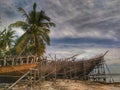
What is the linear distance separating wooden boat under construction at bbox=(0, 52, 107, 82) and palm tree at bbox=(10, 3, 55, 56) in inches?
120

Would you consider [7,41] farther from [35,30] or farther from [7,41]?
[35,30]

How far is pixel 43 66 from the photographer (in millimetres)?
26750

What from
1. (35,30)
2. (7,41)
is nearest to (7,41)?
(7,41)

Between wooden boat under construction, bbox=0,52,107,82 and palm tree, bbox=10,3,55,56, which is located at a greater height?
palm tree, bbox=10,3,55,56

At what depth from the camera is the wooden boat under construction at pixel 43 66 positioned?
75.2ft

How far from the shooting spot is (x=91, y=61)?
3853 centimetres

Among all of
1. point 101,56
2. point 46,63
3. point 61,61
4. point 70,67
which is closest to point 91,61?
point 101,56

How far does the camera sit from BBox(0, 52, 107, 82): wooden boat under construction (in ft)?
75.2

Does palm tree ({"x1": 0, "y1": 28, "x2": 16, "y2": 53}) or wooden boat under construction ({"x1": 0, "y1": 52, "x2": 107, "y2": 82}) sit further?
palm tree ({"x1": 0, "y1": 28, "x2": 16, "y2": 53})

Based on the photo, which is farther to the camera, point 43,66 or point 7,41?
point 7,41

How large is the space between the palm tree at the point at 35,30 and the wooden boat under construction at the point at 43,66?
304 centimetres

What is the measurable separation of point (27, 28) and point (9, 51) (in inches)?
714

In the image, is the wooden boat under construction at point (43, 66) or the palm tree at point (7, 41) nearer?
the wooden boat under construction at point (43, 66)

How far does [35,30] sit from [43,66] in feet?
19.9
